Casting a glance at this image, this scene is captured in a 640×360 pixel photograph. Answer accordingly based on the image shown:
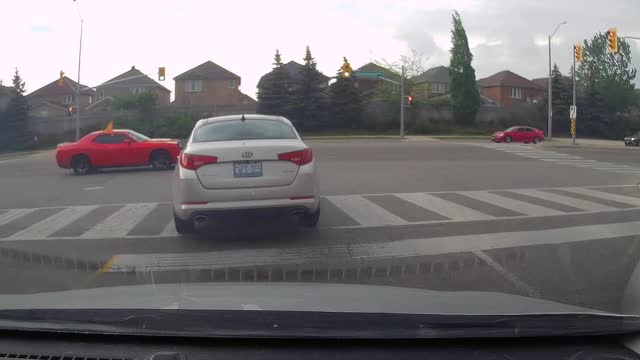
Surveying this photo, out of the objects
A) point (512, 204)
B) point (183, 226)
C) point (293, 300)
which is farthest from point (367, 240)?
point (293, 300)

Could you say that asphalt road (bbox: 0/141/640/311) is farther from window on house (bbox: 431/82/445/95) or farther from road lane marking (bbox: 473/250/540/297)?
window on house (bbox: 431/82/445/95)

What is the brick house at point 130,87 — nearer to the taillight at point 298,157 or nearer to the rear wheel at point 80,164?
the rear wheel at point 80,164

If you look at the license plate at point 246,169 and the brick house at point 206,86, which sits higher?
the brick house at point 206,86

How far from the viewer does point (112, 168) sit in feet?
72.8

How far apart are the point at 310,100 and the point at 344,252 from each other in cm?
4787

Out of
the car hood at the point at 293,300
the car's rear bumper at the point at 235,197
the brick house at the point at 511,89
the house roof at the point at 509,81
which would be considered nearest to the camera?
the car hood at the point at 293,300

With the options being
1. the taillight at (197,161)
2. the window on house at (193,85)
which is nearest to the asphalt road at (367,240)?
the taillight at (197,161)

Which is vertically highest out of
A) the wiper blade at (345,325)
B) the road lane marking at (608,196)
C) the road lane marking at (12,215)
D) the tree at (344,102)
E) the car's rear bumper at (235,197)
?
the tree at (344,102)

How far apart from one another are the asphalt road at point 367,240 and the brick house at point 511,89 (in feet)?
251

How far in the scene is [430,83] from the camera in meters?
77.3

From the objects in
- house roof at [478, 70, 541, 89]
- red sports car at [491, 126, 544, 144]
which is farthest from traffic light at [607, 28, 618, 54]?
house roof at [478, 70, 541, 89]

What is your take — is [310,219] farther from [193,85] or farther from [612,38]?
[193,85]

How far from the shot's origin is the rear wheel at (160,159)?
2089 cm

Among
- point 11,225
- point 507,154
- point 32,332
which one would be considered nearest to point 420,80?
point 507,154
